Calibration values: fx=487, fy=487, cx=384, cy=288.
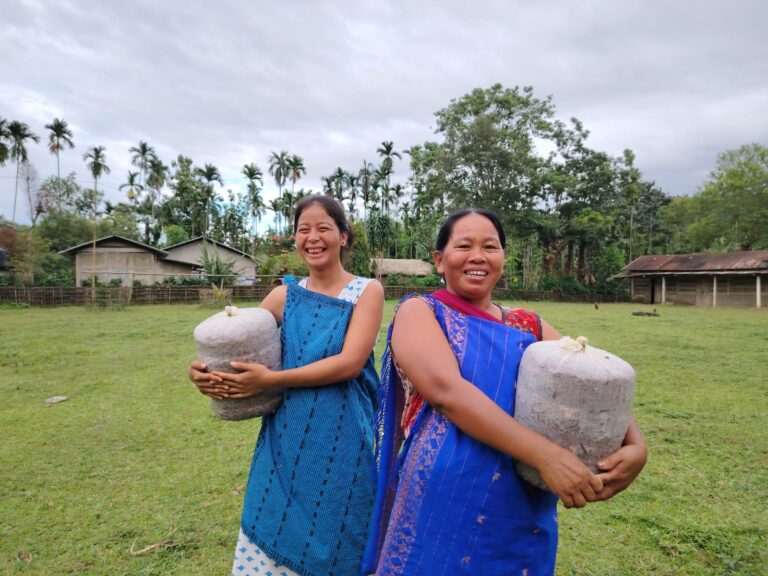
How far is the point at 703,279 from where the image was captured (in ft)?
87.5

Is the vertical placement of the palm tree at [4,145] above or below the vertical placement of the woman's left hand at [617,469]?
above

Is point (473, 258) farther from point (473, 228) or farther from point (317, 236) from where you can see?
point (317, 236)

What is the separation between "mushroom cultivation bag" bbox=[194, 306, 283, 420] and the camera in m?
1.42

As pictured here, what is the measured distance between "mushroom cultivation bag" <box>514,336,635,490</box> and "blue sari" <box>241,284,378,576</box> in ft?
2.26

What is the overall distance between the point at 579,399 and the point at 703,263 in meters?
30.7

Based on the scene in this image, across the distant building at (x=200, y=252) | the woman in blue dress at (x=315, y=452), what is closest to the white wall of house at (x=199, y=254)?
the distant building at (x=200, y=252)

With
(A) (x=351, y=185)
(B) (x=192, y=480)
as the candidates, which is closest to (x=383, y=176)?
(A) (x=351, y=185)

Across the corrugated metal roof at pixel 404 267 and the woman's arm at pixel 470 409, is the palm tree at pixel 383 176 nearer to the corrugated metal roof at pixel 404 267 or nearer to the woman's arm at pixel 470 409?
the corrugated metal roof at pixel 404 267

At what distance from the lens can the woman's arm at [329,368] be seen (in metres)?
1.43

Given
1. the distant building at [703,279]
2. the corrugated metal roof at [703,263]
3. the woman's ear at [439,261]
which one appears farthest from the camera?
the distant building at [703,279]

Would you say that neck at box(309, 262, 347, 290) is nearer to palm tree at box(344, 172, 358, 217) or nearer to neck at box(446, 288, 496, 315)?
neck at box(446, 288, 496, 315)

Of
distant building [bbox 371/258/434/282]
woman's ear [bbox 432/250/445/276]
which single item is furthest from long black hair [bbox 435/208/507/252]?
distant building [bbox 371/258/434/282]

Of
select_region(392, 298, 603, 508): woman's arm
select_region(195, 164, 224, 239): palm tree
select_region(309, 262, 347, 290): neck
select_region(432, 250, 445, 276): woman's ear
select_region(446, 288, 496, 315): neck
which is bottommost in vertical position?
select_region(392, 298, 603, 508): woman's arm

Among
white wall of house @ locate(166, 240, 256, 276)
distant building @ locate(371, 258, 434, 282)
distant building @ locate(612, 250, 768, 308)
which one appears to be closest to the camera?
distant building @ locate(612, 250, 768, 308)
